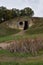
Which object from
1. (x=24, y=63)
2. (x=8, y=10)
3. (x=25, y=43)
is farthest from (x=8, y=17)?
(x=24, y=63)

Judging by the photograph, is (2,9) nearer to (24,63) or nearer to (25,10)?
(25,10)

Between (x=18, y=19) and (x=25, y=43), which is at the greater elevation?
(x=25, y=43)

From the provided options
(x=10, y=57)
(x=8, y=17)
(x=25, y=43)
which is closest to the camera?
(x=10, y=57)

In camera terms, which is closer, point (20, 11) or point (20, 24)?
point (20, 24)

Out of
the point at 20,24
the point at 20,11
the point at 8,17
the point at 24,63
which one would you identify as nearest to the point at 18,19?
the point at 20,24

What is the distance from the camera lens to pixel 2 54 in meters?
18.8

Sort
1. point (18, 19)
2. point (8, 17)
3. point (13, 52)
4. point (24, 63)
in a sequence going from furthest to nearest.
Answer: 1. point (8, 17)
2. point (18, 19)
3. point (13, 52)
4. point (24, 63)

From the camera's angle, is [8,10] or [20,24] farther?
[8,10]

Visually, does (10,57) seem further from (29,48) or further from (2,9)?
(2,9)

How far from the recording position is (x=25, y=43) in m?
21.4

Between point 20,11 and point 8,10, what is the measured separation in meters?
5.16

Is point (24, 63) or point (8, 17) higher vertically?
point (24, 63)

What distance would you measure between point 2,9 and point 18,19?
41.1 ft

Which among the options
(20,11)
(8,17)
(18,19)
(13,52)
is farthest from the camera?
(20,11)
